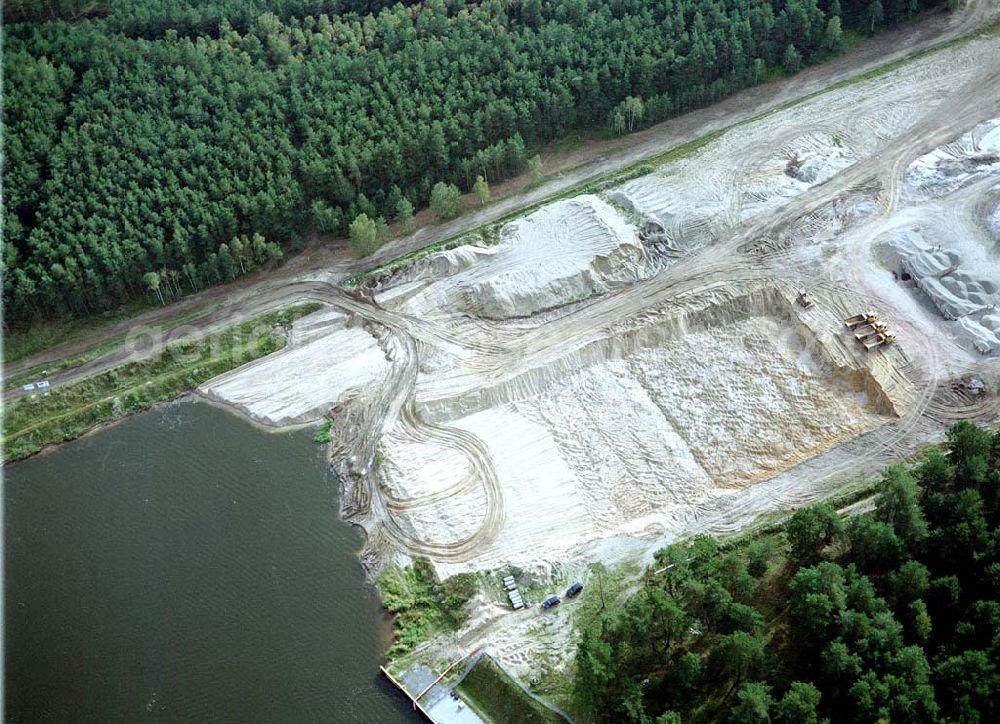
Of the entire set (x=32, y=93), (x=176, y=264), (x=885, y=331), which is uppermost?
(x=32, y=93)

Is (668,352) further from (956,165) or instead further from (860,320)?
(956,165)

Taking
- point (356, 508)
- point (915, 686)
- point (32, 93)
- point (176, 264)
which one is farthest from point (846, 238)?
Result: point (32, 93)

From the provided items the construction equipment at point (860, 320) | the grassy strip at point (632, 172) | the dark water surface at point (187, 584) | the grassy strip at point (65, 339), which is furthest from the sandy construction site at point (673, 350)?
the grassy strip at point (65, 339)

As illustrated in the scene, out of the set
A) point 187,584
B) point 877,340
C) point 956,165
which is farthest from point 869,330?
point 187,584

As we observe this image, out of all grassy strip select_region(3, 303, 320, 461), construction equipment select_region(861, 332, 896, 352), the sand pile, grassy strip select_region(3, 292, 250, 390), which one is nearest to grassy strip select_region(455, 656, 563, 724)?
grassy strip select_region(3, 303, 320, 461)

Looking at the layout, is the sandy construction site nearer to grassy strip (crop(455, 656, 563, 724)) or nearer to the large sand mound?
the large sand mound

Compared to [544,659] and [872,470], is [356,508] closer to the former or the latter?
[544,659]
